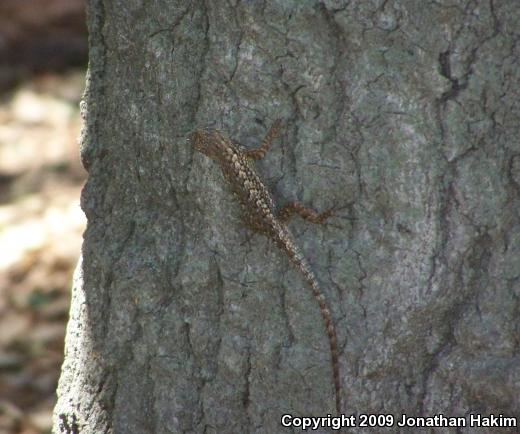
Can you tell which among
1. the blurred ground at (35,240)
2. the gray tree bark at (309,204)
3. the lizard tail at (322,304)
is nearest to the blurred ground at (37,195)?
the blurred ground at (35,240)

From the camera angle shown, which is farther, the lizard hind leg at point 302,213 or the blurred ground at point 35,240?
the blurred ground at point 35,240

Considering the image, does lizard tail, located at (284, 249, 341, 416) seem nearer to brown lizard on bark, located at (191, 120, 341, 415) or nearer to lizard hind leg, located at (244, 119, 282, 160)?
brown lizard on bark, located at (191, 120, 341, 415)

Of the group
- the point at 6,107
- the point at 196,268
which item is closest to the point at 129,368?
the point at 196,268

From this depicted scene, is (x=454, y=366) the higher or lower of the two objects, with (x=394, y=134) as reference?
lower

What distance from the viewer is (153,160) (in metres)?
3.09

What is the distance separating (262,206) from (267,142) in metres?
0.21

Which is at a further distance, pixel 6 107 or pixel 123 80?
pixel 6 107

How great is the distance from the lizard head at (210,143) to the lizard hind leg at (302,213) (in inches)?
10.6

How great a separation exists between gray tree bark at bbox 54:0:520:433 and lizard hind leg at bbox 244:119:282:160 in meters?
0.03

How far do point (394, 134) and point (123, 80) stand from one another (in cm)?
94

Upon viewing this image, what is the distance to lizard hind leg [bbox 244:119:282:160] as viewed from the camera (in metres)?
2.86

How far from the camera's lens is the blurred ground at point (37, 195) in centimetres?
509

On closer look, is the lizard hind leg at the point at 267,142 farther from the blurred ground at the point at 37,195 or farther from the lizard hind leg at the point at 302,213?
the blurred ground at the point at 37,195

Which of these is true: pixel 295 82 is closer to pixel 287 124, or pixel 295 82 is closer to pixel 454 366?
pixel 287 124
